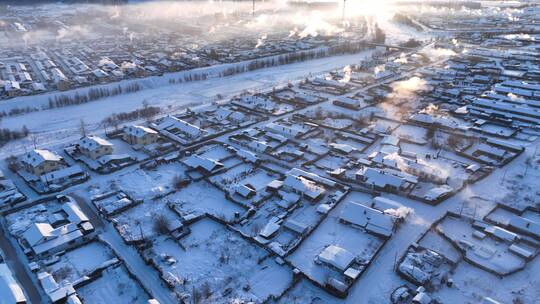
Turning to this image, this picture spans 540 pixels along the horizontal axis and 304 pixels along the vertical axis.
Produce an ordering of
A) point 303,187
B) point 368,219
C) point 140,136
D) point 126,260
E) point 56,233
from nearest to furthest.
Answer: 1. point 126,260
2. point 56,233
3. point 368,219
4. point 303,187
5. point 140,136

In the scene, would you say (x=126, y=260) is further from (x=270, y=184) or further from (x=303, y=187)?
(x=303, y=187)

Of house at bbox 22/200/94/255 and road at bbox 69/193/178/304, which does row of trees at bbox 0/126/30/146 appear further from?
house at bbox 22/200/94/255

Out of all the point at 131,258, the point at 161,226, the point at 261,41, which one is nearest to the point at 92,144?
the point at 161,226

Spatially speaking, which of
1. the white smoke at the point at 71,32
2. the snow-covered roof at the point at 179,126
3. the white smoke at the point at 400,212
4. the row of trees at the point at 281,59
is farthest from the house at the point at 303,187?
the white smoke at the point at 71,32

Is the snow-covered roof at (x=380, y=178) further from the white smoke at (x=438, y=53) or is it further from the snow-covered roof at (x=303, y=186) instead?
the white smoke at (x=438, y=53)

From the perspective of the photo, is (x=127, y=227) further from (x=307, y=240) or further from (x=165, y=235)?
(x=307, y=240)

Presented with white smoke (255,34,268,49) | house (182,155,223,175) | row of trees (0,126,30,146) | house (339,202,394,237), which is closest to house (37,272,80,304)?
house (182,155,223,175)
